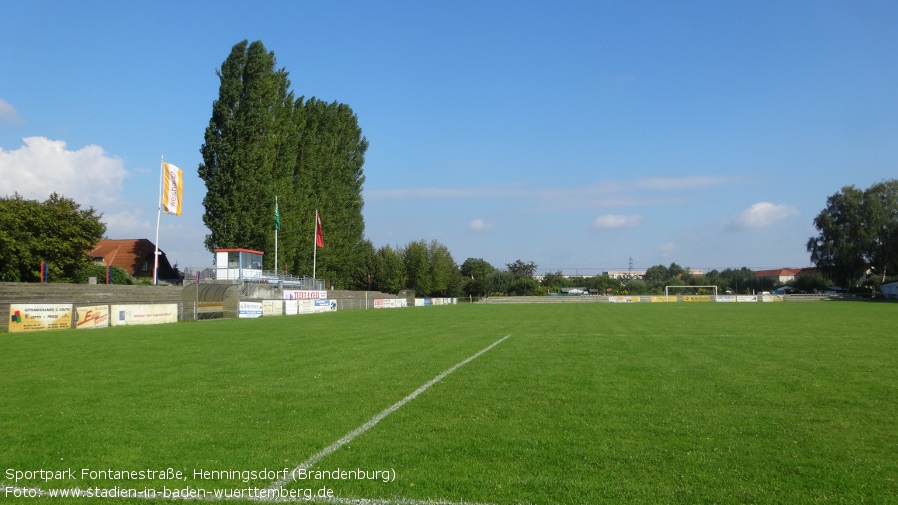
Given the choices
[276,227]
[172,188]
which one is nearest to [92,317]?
[172,188]

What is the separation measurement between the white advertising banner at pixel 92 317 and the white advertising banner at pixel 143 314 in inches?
15.7

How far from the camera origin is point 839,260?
88.7 metres

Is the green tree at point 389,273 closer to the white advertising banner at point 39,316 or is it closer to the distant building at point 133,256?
the distant building at point 133,256

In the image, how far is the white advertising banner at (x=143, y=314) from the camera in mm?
28797

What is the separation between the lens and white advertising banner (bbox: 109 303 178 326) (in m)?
28.8

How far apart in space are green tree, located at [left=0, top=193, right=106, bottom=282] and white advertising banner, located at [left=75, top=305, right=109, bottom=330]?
1620cm

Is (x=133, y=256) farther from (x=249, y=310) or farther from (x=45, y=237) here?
(x=249, y=310)

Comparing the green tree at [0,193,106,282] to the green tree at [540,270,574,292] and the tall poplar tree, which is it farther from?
the green tree at [540,270,574,292]

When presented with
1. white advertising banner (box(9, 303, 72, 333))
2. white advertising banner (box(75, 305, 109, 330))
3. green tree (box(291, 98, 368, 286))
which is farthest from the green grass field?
green tree (box(291, 98, 368, 286))

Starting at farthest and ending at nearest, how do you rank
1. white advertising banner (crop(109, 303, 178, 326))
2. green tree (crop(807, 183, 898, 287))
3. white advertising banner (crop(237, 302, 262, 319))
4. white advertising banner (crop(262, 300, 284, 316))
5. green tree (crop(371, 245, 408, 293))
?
green tree (crop(371, 245, 408, 293)), green tree (crop(807, 183, 898, 287)), white advertising banner (crop(262, 300, 284, 316)), white advertising banner (crop(237, 302, 262, 319)), white advertising banner (crop(109, 303, 178, 326))

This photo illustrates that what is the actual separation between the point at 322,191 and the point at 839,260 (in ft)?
236

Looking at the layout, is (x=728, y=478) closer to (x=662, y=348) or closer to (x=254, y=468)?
(x=254, y=468)

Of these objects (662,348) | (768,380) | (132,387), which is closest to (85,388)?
(132,387)

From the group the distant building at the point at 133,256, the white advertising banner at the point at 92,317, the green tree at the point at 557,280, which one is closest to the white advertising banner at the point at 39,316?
the white advertising banner at the point at 92,317
